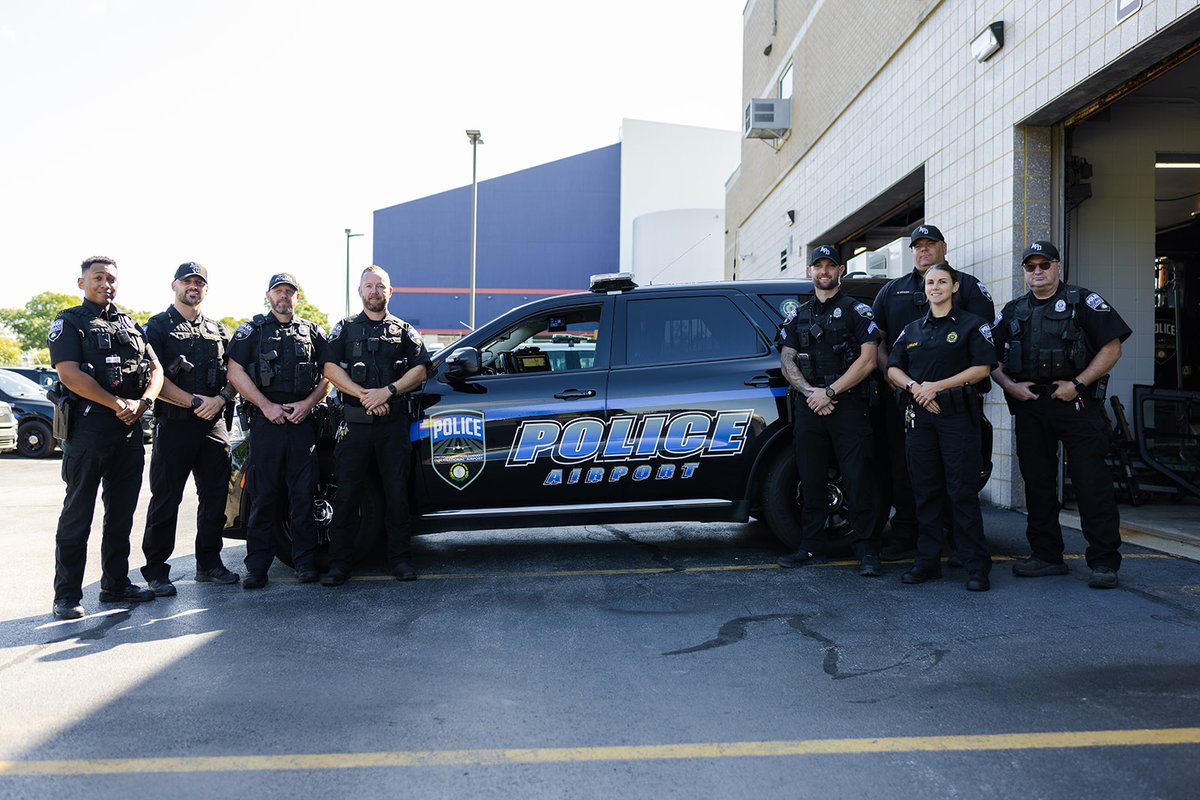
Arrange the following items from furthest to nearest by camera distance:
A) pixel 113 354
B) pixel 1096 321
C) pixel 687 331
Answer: pixel 687 331, pixel 1096 321, pixel 113 354

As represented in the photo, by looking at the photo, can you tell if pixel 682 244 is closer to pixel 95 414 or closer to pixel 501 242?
pixel 501 242

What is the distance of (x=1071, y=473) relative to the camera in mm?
5078

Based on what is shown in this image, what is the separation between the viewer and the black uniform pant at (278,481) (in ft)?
16.8

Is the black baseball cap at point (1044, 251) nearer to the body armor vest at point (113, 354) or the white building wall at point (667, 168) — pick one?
the body armor vest at point (113, 354)

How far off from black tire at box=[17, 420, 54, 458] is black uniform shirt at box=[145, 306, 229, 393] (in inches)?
452

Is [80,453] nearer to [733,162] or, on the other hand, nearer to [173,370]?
[173,370]

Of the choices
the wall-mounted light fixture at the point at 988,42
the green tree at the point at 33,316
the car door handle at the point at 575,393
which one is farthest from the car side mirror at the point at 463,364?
the green tree at the point at 33,316

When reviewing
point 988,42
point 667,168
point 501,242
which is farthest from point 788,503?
point 667,168

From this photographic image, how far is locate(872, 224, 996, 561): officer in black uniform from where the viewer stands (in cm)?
540

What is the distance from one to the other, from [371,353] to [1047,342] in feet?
12.9

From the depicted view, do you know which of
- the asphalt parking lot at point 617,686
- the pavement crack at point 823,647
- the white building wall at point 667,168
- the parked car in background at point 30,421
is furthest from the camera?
the white building wall at point 667,168

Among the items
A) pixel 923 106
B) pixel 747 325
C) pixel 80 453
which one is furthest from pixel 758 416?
pixel 923 106

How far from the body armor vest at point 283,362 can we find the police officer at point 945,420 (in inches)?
139

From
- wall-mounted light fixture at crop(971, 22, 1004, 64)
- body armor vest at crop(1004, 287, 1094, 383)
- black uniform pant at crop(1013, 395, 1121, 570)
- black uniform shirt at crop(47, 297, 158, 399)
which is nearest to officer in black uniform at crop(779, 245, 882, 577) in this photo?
body armor vest at crop(1004, 287, 1094, 383)
